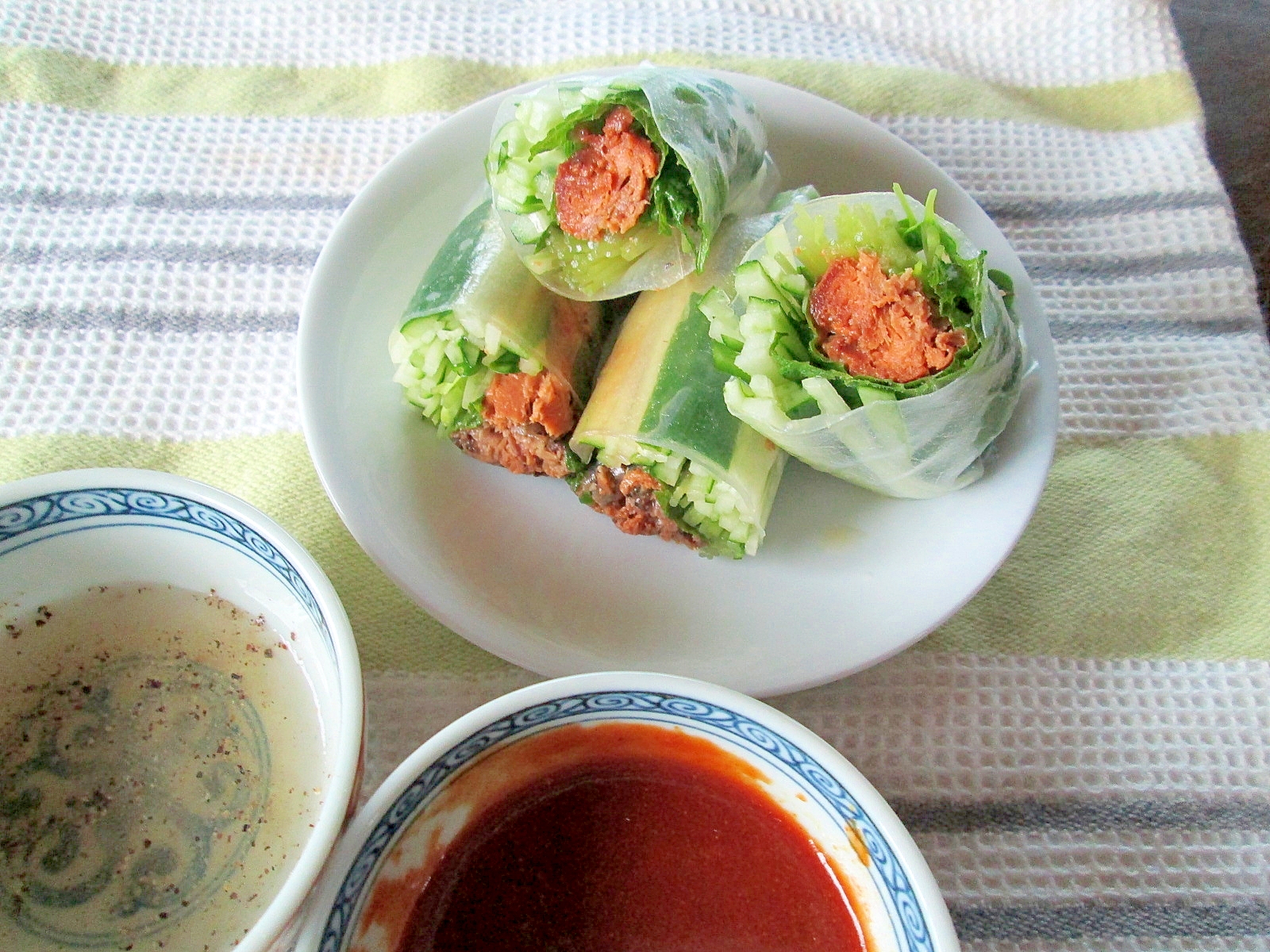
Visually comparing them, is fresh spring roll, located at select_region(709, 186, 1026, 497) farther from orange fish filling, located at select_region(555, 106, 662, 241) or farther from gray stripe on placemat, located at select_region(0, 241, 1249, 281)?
gray stripe on placemat, located at select_region(0, 241, 1249, 281)

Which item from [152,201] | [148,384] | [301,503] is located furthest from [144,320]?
[301,503]

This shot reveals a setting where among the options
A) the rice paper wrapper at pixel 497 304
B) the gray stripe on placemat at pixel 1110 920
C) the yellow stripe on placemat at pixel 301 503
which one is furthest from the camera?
the rice paper wrapper at pixel 497 304

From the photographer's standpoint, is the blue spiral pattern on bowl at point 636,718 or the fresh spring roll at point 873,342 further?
the fresh spring roll at point 873,342

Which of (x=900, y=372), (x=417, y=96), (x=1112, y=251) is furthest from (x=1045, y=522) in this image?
(x=417, y=96)

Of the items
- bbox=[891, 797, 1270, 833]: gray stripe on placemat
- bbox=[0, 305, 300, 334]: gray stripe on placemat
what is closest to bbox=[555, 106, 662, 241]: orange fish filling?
bbox=[0, 305, 300, 334]: gray stripe on placemat

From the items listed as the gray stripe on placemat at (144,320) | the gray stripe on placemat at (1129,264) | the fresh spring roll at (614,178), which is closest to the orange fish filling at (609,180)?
the fresh spring roll at (614,178)

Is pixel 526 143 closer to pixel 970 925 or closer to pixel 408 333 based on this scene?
pixel 408 333

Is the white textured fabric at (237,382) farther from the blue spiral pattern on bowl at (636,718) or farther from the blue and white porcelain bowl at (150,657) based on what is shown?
the blue spiral pattern on bowl at (636,718)
